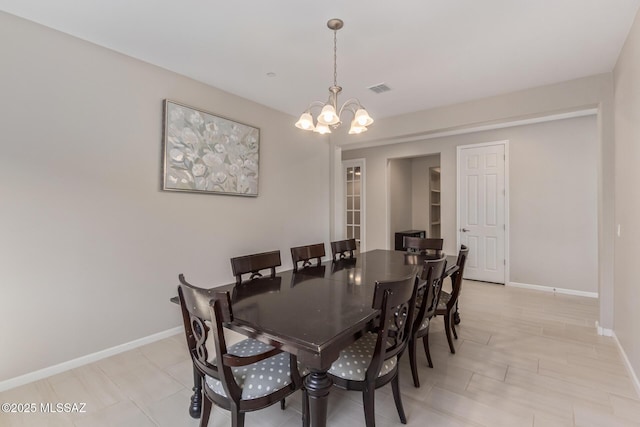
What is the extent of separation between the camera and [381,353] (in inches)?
56.7

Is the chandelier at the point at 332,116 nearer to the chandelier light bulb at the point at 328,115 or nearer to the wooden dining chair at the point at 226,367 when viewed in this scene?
the chandelier light bulb at the point at 328,115

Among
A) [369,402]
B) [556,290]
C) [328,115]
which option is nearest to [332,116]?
[328,115]

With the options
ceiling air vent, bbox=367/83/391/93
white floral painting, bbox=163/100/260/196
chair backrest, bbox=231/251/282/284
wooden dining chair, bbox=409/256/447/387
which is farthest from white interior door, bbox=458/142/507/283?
chair backrest, bbox=231/251/282/284

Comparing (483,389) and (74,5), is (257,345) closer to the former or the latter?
(483,389)

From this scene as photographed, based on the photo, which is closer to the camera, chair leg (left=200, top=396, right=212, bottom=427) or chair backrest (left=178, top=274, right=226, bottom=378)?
chair backrest (left=178, top=274, right=226, bottom=378)

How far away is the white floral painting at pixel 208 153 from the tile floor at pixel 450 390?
158 cm

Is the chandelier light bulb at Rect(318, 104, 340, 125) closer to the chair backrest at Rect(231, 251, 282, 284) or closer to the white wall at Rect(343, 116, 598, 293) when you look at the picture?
the chair backrest at Rect(231, 251, 282, 284)

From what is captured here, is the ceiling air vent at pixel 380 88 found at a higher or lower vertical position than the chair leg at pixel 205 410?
higher

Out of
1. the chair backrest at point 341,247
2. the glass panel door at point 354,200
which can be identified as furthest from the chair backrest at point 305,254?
the glass panel door at point 354,200

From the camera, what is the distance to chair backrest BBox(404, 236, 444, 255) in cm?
338

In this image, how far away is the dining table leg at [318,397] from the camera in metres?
1.26

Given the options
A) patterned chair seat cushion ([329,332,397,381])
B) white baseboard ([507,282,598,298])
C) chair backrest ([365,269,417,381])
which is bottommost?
white baseboard ([507,282,598,298])

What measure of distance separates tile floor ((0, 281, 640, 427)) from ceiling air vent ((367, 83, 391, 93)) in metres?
2.64

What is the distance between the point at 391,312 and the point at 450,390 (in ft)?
3.42
